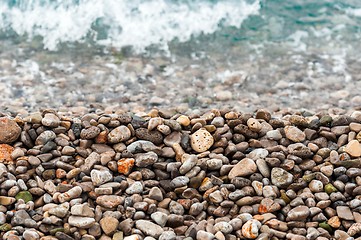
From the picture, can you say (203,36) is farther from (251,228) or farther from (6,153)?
(251,228)

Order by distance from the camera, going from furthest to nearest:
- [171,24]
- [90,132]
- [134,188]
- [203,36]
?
[171,24] < [203,36] < [90,132] < [134,188]

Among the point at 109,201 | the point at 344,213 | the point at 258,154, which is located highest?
the point at 258,154

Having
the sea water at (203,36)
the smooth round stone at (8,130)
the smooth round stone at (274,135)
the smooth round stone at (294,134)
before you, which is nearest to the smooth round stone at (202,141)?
the smooth round stone at (274,135)

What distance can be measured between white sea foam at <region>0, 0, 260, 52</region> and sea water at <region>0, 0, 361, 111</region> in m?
0.01

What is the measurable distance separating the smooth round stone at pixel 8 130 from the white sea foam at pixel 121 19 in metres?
3.01

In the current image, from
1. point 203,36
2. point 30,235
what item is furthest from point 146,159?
point 203,36

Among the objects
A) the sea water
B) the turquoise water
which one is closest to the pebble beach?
the sea water

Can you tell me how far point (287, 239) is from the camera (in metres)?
3.06

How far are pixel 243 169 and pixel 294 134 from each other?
50cm

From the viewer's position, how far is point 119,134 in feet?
11.4

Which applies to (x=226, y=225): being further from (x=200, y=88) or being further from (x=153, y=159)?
(x=200, y=88)

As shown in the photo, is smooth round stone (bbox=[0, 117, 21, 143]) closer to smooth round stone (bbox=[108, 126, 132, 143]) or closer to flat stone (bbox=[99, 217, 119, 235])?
smooth round stone (bbox=[108, 126, 132, 143])

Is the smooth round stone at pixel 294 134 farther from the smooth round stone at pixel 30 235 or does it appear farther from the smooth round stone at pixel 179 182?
the smooth round stone at pixel 30 235

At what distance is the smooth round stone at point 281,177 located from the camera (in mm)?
3336
